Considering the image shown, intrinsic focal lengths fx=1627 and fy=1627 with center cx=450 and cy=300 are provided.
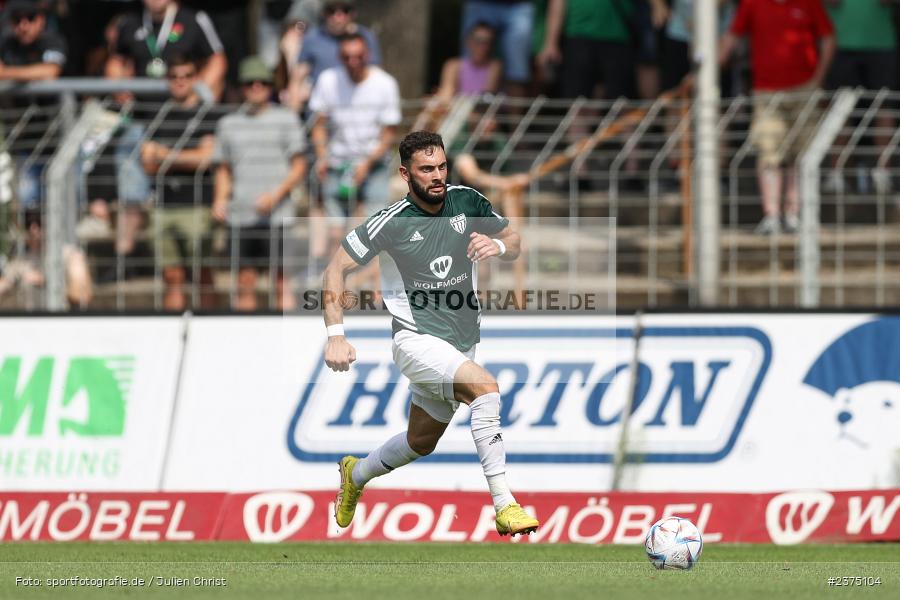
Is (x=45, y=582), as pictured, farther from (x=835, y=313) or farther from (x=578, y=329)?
(x=835, y=313)

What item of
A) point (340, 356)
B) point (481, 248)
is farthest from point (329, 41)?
point (340, 356)

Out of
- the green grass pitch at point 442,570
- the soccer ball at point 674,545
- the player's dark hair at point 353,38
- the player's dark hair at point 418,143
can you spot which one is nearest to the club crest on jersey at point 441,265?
the player's dark hair at point 418,143

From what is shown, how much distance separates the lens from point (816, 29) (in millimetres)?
14789

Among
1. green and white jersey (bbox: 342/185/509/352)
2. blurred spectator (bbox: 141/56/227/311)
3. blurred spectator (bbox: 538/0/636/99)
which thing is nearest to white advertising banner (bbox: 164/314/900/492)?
blurred spectator (bbox: 141/56/227/311)

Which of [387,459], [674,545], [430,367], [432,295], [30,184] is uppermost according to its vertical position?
[30,184]

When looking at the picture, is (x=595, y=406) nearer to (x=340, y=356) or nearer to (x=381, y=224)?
(x=381, y=224)

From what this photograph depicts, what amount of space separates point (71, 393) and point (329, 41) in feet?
14.2

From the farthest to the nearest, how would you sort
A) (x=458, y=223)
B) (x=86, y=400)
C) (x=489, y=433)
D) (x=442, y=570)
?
1. (x=86, y=400)
2. (x=458, y=223)
3. (x=489, y=433)
4. (x=442, y=570)

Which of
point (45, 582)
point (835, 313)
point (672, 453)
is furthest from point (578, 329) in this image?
point (45, 582)

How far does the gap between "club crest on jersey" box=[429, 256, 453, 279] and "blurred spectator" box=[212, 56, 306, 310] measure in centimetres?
403

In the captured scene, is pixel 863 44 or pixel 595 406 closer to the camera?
pixel 595 406

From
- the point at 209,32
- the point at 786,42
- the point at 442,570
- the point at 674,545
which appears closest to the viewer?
the point at 674,545

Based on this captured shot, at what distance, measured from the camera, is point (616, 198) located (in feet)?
45.9

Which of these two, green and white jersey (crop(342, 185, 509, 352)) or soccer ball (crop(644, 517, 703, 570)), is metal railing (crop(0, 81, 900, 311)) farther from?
soccer ball (crop(644, 517, 703, 570))
